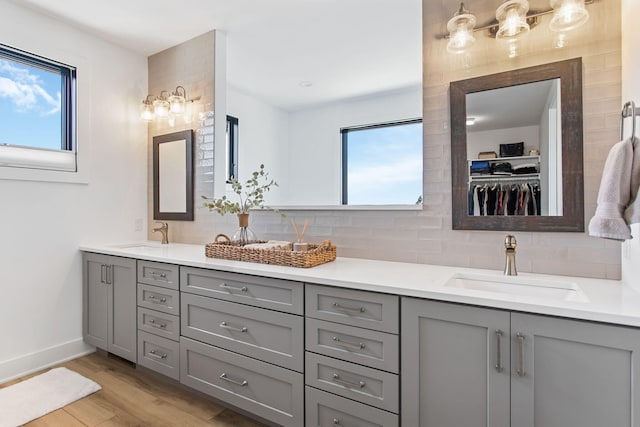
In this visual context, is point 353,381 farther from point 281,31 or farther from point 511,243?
point 281,31

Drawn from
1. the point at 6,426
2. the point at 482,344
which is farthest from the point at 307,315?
the point at 6,426

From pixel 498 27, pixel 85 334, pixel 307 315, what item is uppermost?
pixel 498 27

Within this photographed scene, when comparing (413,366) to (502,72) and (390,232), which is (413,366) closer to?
(390,232)

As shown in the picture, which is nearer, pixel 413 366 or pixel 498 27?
pixel 413 366

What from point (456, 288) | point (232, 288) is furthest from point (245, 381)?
point (456, 288)

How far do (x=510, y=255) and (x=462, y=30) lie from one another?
1.20 m

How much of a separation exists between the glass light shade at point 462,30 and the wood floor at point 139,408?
2326 mm

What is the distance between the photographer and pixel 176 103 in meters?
2.99

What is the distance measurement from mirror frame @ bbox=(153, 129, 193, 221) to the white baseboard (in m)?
1.20

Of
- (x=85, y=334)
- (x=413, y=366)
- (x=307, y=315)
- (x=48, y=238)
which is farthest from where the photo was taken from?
(x=85, y=334)

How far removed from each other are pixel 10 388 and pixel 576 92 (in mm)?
3695

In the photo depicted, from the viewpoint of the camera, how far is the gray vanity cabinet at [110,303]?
2428mm

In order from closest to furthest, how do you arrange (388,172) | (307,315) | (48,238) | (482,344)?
(482,344), (307,315), (48,238), (388,172)

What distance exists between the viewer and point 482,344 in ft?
4.14
